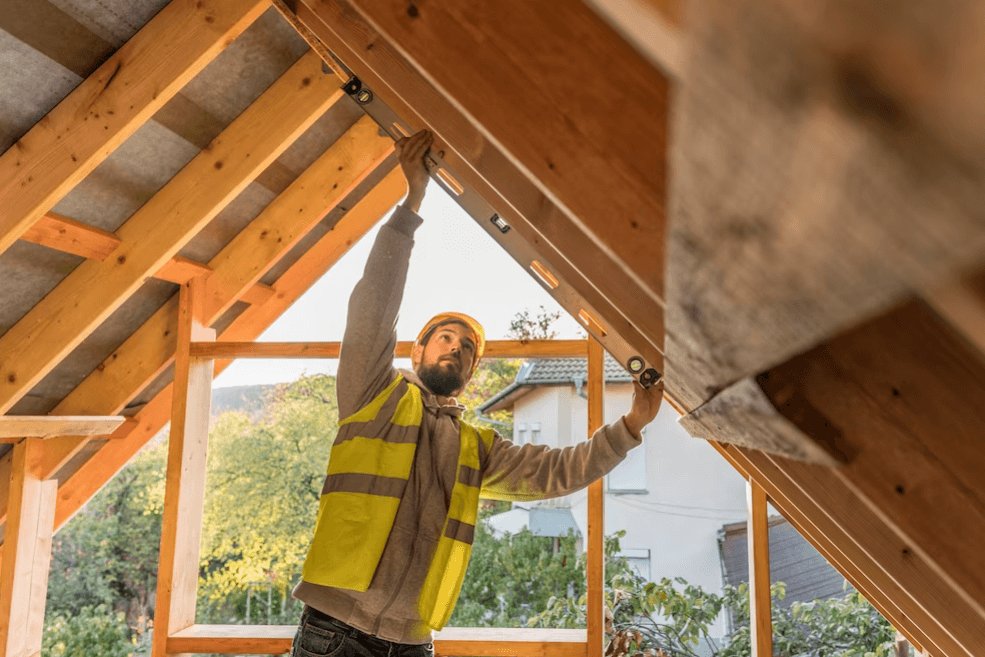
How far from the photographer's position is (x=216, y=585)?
6.54 m

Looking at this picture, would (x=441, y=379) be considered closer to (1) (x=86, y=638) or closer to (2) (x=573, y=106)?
(2) (x=573, y=106)

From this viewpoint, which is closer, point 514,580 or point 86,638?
point 514,580

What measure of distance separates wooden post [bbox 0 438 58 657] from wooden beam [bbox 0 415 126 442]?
5.2 inches

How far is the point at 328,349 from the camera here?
123 inches

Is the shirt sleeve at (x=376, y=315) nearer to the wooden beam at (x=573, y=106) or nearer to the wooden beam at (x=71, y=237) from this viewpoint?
the wooden beam at (x=71, y=237)

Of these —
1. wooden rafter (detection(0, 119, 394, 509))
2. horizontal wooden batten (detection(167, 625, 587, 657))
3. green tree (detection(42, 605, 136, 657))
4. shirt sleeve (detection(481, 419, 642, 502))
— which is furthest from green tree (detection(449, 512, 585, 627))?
shirt sleeve (detection(481, 419, 642, 502))

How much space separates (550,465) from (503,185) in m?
1.21

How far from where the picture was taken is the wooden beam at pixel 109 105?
2.07 metres

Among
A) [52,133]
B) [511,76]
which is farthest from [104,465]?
[511,76]

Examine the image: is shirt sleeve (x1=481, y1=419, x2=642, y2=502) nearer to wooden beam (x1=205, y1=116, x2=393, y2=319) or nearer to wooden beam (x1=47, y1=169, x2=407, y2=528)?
wooden beam (x1=205, y1=116, x2=393, y2=319)

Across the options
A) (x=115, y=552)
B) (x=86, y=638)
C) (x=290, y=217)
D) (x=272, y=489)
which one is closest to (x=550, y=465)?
(x=290, y=217)

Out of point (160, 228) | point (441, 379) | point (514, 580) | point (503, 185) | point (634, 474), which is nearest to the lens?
point (503, 185)

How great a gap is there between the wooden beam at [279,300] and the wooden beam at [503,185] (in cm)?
239

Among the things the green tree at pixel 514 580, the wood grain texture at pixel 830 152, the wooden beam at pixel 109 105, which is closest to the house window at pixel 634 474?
the green tree at pixel 514 580
